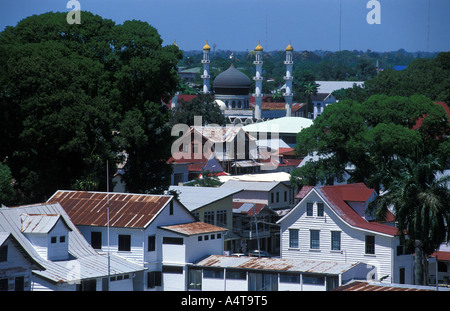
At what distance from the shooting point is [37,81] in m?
56.2

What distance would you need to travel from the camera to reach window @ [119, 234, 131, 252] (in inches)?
1875

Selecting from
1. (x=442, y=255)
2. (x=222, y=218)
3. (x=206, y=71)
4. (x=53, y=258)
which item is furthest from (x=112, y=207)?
(x=206, y=71)

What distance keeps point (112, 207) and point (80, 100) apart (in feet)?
33.0

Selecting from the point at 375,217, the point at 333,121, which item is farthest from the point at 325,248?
the point at 333,121

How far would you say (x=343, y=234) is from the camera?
52.3 m

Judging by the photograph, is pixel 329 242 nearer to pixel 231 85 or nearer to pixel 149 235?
pixel 149 235

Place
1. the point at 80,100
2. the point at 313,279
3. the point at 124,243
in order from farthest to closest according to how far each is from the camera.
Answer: the point at 80,100 < the point at 124,243 < the point at 313,279

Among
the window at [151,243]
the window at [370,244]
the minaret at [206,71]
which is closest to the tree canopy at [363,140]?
the window at [370,244]

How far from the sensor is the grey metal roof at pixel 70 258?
135ft

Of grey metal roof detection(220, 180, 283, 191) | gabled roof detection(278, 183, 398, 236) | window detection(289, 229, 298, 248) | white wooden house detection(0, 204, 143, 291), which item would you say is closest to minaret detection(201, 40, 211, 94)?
grey metal roof detection(220, 180, 283, 191)

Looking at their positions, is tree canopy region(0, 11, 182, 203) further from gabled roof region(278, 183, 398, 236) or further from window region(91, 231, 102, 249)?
gabled roof region(278, 183, 398, 236)

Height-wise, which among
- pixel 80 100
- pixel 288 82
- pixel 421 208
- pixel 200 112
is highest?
pixel 288 82

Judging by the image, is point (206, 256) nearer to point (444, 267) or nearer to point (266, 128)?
point (444, 267)

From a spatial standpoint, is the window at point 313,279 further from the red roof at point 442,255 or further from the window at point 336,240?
the red roof at point 442,255
